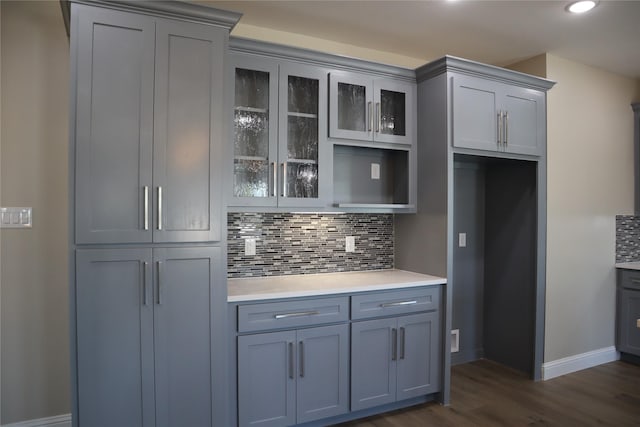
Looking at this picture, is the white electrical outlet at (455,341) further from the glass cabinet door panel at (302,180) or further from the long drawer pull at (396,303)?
the glass cabinet door panel at (302,180)

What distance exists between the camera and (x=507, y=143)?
10.5ft

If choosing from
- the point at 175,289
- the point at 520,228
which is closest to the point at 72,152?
the point at 175,289

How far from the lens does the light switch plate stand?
2.41 m

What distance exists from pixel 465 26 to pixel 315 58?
1.09m

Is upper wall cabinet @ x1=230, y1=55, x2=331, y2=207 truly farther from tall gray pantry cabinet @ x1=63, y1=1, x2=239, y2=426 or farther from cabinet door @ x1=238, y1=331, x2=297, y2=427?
cabinet door @ x1=238, y1=331, x2=297, y2=427

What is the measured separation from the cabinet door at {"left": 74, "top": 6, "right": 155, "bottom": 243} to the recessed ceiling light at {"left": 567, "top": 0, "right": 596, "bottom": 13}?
2.46m

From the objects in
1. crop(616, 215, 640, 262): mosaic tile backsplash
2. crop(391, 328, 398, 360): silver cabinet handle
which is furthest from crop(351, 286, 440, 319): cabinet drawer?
crop(616, 215, 640, 262): mosaic tile backsplash

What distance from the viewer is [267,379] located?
2469 millimetres

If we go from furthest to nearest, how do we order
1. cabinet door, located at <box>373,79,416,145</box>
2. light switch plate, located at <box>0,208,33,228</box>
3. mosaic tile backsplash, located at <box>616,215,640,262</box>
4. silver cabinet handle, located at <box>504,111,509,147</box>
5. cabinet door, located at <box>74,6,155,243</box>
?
mosaic tile backsplash, located at <box>616,215,640,262</box>
silver cabinet handle, located at <box>504,111,509,147</box>
cabinet door, located at <box>373,79,416,145</box>
light switch plate, located at <box>0,208,33,228</box>
cabinet door, located at <box>74,6,155,243</box>

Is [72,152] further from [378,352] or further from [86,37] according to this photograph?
[378,352]

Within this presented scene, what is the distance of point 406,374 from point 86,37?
2.69 metres

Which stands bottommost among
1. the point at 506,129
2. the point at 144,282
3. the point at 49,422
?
the point at 49,422

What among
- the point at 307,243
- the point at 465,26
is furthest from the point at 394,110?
the point at 307,243

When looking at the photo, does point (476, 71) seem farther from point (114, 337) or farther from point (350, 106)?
point (114, 337)
